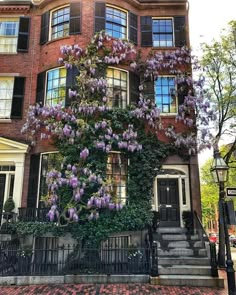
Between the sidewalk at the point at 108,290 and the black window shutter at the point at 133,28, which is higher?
the black window shutter at the point at 133,28

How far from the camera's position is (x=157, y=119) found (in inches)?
509

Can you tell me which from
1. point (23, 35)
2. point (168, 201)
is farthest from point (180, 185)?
point (23, 35)

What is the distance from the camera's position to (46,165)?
40.8 feet

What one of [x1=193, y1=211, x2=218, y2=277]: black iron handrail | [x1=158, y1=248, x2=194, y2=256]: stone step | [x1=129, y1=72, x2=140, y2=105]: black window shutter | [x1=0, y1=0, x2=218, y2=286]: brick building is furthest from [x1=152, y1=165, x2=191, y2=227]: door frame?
[x1=129, y1=72, x2=140, y2=105]: black window shutter

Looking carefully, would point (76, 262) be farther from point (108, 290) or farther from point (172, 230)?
point (172, 230)

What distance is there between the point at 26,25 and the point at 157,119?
27.6 feet

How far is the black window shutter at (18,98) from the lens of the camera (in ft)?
43.5

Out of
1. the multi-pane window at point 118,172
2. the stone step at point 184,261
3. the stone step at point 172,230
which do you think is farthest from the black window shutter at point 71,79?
the stone step at point 184,261

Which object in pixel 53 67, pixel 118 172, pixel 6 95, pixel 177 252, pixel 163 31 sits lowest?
pixel 177 252

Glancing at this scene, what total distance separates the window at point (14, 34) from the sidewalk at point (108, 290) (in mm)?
10991

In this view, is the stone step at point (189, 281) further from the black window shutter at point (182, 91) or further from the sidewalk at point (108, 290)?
the black window shutter at point (182, 91)

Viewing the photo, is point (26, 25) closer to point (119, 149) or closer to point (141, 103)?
point (141, 103)

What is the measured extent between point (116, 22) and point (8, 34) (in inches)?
224

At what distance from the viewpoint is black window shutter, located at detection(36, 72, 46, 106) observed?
13188 mm
